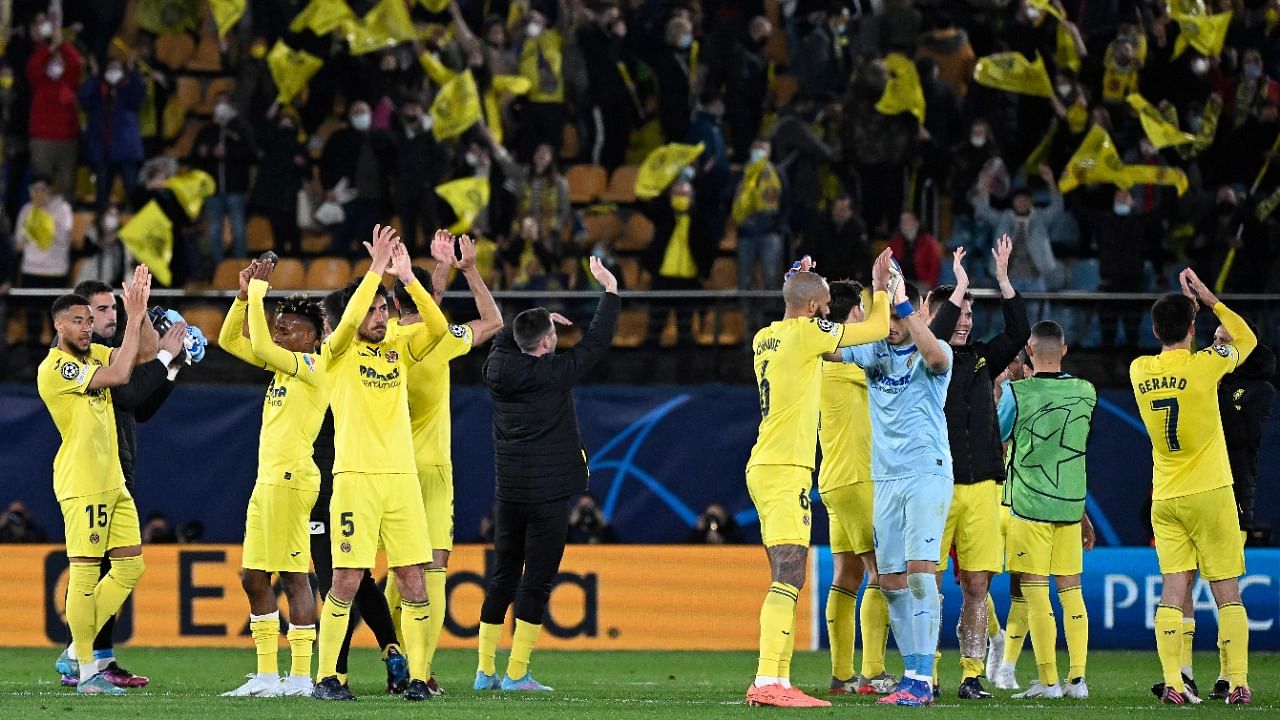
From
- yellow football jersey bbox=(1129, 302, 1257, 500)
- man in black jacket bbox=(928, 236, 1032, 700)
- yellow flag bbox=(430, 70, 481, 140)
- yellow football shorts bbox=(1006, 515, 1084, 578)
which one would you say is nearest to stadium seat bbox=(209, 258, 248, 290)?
yellow flag bbox=(430, 70, 481, 140)

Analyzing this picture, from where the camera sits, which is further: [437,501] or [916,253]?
[916,253]

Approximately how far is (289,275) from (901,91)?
278 inches

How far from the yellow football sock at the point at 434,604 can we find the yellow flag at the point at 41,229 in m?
10.1

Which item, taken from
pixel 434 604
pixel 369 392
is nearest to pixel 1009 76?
pixel 434 604

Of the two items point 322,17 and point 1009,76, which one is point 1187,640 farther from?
point 322,17

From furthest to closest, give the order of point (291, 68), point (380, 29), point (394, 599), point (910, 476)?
point (291, 68), point (380, 29), point (394, 599), point (910, 476)

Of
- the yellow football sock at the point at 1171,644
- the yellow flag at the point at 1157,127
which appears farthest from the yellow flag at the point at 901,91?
the yellow football sock at the point at 1171,644

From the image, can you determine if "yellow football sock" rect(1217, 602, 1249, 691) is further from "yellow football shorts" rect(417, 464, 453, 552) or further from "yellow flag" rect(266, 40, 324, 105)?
"yellow flag" rect(266, 40, 324, 105)

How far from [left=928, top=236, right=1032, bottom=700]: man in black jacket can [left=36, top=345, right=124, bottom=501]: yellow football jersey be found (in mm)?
5373

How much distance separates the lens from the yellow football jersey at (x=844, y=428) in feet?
37.6

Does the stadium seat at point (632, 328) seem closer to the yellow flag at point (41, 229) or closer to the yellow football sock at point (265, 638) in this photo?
the yellow flag at point (41, 229)

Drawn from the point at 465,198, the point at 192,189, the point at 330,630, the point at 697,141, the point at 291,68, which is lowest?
the point at 330,630

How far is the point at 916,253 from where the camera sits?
19.3 meters

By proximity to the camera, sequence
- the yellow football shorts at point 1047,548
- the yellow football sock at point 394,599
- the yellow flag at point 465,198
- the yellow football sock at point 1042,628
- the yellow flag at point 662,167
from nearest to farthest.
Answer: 1. the yellow football sock at point 1042,628
2. the yellow football shorts at point 1047,548
3. the yellow football sock at point 394,599
4. the yellow flag at point 465,198
5. the yellow flag at point 662,167
